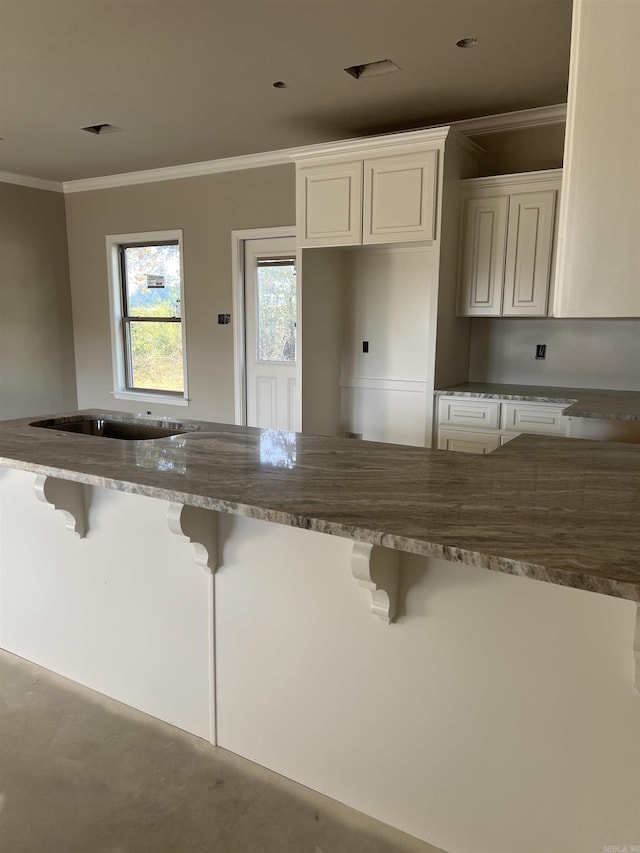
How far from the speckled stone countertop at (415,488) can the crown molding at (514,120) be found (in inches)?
108

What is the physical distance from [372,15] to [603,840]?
306 centimetres

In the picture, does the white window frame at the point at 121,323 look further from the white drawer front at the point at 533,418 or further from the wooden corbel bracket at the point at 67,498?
the wooden corbel bracket at the point at 67,498

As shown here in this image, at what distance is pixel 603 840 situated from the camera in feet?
4.36

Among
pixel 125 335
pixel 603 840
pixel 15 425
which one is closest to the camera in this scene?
pixel 603 840

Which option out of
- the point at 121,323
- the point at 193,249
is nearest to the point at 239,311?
the point at 193,249

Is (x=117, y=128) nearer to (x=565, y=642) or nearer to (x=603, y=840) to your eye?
(x=565, y=642)

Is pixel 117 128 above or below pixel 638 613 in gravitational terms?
above

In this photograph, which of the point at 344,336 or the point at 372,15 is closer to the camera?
the point at 372,15

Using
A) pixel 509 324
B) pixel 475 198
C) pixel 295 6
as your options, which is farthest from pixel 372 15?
pixel 509 324

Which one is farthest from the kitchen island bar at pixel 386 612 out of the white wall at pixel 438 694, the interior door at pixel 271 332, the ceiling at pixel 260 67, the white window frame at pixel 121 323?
the white window frame at pixel 121 323

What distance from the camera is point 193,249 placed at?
209 inches

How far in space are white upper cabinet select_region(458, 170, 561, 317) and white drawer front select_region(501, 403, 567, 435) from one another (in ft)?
2.07

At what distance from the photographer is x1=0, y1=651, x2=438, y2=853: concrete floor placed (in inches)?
62.5

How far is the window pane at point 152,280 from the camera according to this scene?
18.5 feet
